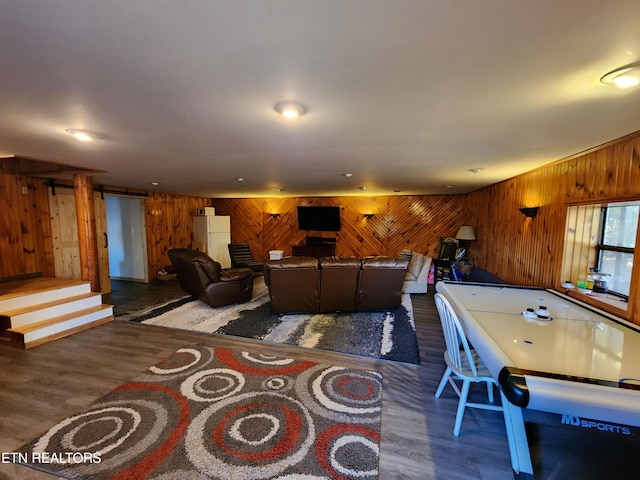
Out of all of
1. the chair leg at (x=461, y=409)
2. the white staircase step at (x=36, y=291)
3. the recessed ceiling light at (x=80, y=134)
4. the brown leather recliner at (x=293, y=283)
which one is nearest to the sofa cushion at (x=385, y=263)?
the brown leather recliner at (x=293, y=283)

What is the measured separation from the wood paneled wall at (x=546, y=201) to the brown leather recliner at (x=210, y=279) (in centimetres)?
443

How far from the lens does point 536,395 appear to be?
4.14 feet

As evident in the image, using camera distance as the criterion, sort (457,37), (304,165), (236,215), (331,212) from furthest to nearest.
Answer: (236,215)
(331,212)
(304,165)
(457,37)

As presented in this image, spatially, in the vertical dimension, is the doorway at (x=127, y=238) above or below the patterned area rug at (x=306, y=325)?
above

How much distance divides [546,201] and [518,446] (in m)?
2.96

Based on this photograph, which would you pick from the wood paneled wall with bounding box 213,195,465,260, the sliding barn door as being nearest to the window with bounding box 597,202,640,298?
the wood paneled wall with bounding box 213,195,465,260

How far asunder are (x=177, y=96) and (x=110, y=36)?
542mm

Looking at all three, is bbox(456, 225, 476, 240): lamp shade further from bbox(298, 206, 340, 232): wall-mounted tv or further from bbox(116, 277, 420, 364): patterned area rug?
bbox(298, 206, 340, 232): wall-mounted tv

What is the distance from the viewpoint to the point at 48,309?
3557mm

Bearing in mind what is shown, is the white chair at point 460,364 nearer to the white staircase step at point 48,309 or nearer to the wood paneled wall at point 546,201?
the wood paneled wall at point 546,201

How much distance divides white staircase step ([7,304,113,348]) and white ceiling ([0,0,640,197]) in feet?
7.40

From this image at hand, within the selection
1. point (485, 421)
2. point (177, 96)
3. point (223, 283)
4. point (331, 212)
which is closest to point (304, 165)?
point (177, 96)

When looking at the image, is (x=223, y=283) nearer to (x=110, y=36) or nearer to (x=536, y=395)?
(x=110, y=36)

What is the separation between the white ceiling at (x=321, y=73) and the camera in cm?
96
